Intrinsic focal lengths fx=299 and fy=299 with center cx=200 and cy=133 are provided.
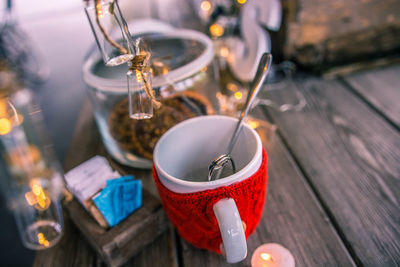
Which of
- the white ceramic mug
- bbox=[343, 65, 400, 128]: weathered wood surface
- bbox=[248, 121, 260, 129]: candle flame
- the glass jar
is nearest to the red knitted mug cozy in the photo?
the white ceramic mug

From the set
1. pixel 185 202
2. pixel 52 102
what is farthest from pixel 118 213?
pixel 52 102

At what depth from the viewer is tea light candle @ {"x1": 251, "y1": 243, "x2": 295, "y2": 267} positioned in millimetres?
304

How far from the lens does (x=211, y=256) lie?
34 cm

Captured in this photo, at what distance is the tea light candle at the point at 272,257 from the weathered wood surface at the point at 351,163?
0.25ft

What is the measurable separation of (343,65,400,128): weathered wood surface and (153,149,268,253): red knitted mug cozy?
0.33m

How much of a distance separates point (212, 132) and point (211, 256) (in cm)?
14

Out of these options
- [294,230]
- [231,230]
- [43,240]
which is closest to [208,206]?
[231,230]

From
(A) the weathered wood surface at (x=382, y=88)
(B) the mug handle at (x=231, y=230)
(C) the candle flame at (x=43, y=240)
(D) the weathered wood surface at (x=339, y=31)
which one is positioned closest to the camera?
(B) the mug handle at (x=231, y=230)

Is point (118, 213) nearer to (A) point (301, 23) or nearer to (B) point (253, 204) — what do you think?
(B) point (253, 204)

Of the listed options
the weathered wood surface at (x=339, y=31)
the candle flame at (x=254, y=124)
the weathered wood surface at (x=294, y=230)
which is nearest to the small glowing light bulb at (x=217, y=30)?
the weathered wood surface at (x=339, y=31)

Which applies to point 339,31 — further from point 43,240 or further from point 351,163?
point 43,240

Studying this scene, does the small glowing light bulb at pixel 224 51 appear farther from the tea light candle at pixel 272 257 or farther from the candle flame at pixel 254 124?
the tea light candle at pixel 272 257

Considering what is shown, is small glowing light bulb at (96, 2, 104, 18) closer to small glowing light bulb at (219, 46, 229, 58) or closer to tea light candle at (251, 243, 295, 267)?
tea light candle at (251, 243, 295, 267)

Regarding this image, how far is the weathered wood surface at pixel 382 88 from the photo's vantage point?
1.70 ft
